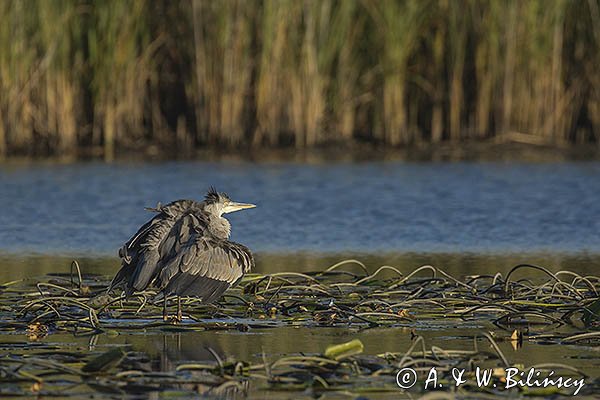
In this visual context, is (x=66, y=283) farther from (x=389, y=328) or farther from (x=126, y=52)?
(x=126, y=52)

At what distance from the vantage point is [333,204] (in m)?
13.5

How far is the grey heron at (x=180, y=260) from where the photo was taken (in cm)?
718

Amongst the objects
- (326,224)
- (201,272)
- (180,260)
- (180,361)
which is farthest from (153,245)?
A: (326,224)

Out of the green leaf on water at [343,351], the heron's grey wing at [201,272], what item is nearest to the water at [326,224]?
the heron's grey wing at [201,272]

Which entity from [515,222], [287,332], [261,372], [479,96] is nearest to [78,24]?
Answer: [479,96]

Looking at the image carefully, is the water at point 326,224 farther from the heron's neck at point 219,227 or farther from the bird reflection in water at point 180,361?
the heron's neck at point 219,227

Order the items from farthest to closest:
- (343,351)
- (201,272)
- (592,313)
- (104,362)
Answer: (201,272) → (592,313) → (343,351) → (104,362)

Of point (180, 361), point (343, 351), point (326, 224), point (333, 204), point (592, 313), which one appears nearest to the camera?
point (343, 351)

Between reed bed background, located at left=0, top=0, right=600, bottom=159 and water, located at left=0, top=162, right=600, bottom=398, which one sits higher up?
reed bed background, located at left=0, top=0, right=600, bottom=159

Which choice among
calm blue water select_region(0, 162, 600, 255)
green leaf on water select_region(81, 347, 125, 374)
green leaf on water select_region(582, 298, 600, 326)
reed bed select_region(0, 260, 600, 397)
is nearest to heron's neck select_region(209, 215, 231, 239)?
reed bed select_region(0, 260, 600, 397)

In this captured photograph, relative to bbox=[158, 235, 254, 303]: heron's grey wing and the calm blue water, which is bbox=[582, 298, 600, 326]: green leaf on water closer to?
bbox=[158, 235, 254, 303]: heron's grey wing

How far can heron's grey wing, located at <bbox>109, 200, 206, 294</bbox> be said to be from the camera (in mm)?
7230

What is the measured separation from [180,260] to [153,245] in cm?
24

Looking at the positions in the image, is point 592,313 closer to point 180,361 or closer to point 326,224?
point 180,361
